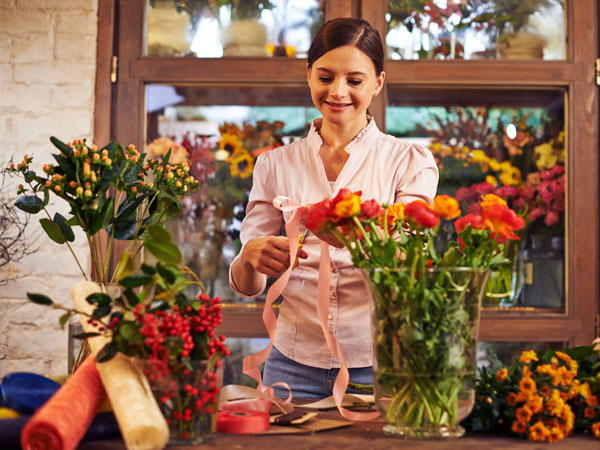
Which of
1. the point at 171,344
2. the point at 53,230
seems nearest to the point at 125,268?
the point at 171,344

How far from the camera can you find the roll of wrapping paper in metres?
0.76

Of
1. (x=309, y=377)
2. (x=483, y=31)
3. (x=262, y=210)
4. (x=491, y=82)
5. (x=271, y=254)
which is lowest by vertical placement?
(x=309, y=377)

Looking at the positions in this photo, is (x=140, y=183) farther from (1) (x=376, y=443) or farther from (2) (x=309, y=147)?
(1) (x=376, y=443)

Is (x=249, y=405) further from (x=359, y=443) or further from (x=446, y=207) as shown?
(x=446, y=207)

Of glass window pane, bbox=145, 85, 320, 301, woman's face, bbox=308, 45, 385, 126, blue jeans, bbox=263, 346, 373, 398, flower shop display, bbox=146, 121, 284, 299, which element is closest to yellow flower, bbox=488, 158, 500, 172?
glass window pane, bbox=145, 85, 320, 301

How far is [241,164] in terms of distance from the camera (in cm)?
241

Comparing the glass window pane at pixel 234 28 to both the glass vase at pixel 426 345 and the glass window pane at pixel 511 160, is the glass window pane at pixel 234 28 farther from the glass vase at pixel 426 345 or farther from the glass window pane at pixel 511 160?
the glass vase at pixel 426 345

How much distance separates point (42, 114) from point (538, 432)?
6.30 feet

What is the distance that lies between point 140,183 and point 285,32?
1.26 m

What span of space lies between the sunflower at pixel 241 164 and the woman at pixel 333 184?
0.75m

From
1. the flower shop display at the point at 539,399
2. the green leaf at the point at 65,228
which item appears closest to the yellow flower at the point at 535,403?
the flower shop display at the point at 539,399

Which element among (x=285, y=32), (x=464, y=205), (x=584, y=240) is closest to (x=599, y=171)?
(x=584, y=240)

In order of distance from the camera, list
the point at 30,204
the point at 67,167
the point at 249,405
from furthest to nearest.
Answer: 1. the point at 30,204
2. the point at 67,167
3. the point at 249,405

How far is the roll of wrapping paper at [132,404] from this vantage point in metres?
0.76
